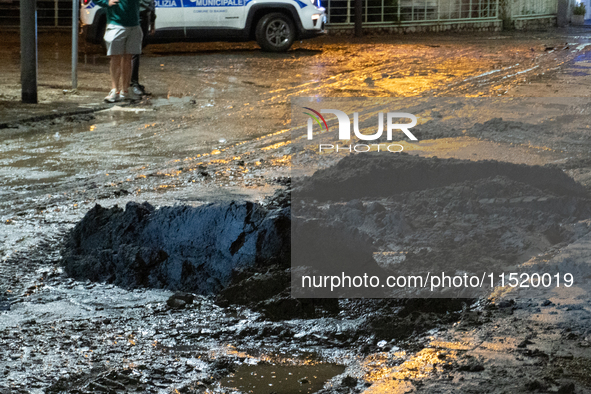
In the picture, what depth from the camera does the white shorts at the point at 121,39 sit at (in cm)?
970

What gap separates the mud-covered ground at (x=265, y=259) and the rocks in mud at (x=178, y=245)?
0.05 ft

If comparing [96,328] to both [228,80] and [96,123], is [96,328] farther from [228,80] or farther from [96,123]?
[228,80]

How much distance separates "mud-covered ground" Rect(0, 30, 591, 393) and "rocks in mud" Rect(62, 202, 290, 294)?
14mm

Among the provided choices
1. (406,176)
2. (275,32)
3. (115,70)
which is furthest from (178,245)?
(275,32)

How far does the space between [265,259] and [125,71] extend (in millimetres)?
6583

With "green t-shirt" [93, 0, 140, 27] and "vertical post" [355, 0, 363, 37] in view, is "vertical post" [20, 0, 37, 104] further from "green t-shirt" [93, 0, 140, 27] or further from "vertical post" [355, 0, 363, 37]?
"vertical post" [355, 0, 363, 37]

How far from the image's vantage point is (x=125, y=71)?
10.1 metres

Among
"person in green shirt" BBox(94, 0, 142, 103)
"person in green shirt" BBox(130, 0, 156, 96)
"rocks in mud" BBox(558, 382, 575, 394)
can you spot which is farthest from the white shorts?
"rocks in mud" BBox(558, 382, 575, 394)

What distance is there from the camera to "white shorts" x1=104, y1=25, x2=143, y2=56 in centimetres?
970

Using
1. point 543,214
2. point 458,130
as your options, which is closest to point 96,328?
point 543,214

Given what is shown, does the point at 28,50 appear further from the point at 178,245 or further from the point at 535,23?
the point at 535,23

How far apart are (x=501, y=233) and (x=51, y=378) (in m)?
2.95

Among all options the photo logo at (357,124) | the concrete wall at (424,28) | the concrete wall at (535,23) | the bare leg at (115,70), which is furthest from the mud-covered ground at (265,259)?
the concrete wall at (535,23)

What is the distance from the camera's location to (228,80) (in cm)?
1198
